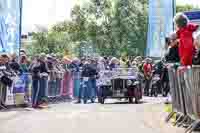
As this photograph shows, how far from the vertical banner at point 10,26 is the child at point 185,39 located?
38.7ft

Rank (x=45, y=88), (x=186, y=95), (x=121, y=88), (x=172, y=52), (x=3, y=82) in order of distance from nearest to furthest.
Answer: (x=186, y=95) → (x=172, y=52) → (x=3, y=82) → (x=45, y=88) → (x=121, y=88)

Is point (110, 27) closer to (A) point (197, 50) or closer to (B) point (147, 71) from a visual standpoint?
(B) point (147, 71)

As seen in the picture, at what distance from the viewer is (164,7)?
30219 millimetres

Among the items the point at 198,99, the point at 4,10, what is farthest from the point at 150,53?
the point at 198,99

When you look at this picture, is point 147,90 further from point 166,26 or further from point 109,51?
point 109,51

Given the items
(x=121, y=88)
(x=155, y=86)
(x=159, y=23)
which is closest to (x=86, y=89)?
(x=121, y=88)

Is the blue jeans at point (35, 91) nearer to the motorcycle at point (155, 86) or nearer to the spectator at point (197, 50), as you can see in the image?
the motorcycle at point (155, 86)

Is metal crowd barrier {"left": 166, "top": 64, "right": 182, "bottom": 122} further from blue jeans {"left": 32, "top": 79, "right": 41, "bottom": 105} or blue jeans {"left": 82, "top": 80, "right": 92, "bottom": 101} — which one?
blue jeans {"left": 82, "top": 80, "right": 92, "bottom": 101}

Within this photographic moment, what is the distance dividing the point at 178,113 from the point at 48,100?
1242 centimetres

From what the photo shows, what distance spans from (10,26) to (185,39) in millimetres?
12958

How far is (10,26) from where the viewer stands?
24312 mm

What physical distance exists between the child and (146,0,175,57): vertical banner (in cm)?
1679

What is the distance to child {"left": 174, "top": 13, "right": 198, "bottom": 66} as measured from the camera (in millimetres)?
12105

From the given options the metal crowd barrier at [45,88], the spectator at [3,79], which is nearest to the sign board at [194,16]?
the spectator at [3,79]
